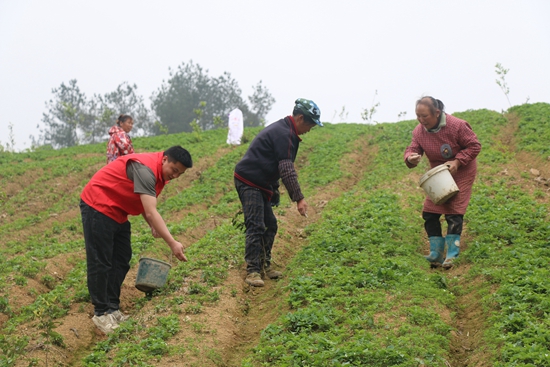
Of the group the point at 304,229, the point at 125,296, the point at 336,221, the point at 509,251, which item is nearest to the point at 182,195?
the point at 304,229

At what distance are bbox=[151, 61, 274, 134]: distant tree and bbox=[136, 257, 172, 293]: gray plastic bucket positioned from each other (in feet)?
130

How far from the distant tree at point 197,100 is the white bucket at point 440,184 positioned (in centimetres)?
3944

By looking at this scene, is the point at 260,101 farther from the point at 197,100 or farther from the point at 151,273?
A: the point at 151,273

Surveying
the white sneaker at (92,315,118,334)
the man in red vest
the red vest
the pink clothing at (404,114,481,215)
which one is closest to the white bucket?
the pink clothing at (404,114,481,215)

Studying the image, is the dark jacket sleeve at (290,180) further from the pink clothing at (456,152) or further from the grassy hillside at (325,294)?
the pink clothing at (456,152)

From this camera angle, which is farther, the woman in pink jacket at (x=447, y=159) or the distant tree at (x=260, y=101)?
the distant tree at (x=260, y=101)

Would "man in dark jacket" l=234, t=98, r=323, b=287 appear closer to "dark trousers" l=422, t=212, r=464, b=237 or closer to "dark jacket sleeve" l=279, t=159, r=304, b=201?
"dark jacket sleeve" l=279, t=159, r=304, b=201

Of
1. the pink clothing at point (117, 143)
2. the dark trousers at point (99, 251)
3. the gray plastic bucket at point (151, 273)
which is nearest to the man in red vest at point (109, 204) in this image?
the dark trousers at point (99, 251)

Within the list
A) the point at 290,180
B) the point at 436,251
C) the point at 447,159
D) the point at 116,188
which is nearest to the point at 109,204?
the point at 116,188

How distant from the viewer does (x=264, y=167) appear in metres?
6.46

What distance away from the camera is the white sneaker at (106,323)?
5.50 metres

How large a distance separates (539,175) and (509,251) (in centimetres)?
548

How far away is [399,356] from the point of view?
14.4 feet

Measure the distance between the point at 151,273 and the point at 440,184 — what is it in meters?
3.62
